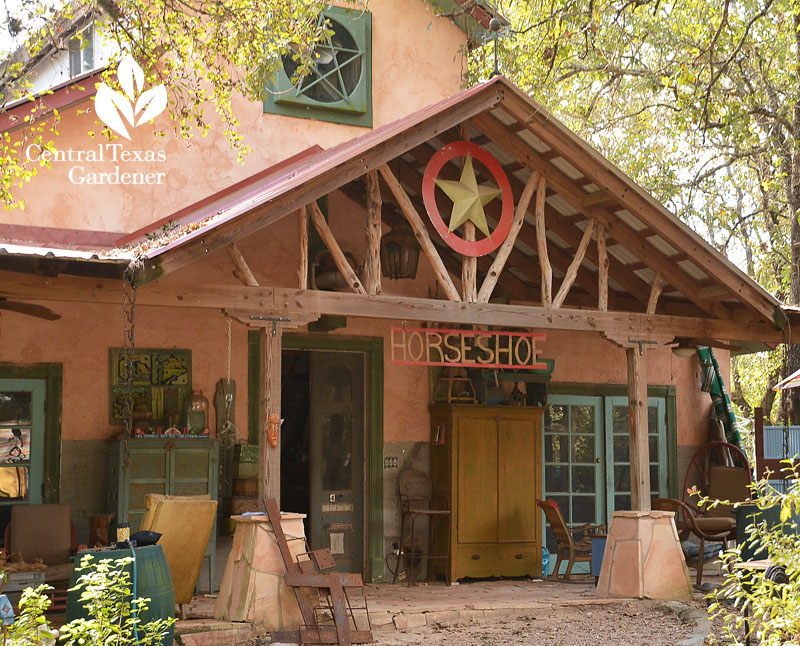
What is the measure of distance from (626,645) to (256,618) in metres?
2.84

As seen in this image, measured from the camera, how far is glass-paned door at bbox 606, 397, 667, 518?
11.7m

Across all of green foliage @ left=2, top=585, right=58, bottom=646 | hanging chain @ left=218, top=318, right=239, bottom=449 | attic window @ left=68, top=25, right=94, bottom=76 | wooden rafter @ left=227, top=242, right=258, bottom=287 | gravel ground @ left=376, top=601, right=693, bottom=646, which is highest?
attic window @ left=68, top=25, right=94, bottom=76

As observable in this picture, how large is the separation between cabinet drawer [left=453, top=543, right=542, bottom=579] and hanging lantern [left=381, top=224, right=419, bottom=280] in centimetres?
300

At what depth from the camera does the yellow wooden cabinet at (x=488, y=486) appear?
411 inches

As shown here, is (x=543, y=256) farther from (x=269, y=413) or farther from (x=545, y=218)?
(x=269, y=413)

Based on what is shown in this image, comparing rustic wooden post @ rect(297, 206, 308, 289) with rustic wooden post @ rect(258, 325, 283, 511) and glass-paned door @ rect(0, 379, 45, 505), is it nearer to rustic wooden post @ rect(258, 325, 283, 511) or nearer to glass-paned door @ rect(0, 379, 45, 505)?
rustic wooden post @ rect(258, 325, 283, 511)

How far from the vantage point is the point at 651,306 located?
384 inches

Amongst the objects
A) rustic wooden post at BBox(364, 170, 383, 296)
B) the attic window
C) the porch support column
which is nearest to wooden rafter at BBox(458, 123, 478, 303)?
rustic wooden post at BBox(364, 170, 383, 296)

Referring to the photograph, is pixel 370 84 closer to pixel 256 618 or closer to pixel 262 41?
pixel 262 41

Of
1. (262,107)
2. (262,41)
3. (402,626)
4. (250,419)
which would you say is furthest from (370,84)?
(402,626)

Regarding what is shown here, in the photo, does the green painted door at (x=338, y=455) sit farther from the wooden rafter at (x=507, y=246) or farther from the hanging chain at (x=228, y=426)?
the wooden rafter at (x=507, y=246)

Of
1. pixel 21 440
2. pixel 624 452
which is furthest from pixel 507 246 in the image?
pixel 21 440

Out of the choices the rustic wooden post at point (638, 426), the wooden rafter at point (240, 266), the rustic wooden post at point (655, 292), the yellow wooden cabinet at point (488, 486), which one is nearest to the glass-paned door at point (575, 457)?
the yellow wooden cabinet at point (488, 486)

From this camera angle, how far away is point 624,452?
39.1 ft
